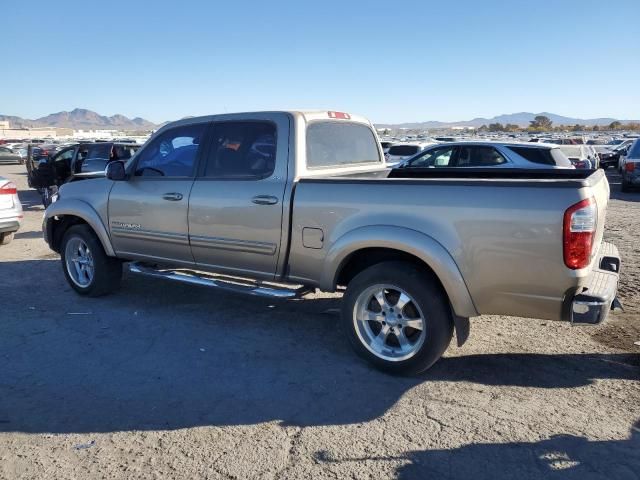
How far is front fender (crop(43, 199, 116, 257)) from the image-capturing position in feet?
19.6

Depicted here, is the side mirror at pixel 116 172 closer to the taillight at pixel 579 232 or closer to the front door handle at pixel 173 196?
the front door handle at pixel 173 196

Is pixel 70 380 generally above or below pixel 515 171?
Result: below

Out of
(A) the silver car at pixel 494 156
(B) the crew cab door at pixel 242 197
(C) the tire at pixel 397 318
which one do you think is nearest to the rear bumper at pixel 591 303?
(C) the tire at pixel 397 318

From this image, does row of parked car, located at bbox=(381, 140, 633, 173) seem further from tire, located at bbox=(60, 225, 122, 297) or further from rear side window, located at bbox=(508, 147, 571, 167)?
tire, located at bbox=(60, 225, 122, 297)

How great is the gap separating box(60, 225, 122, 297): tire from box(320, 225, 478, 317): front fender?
123 inches

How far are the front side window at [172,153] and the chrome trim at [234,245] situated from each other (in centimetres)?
67

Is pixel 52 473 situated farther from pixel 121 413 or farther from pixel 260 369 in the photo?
pixel 260 369

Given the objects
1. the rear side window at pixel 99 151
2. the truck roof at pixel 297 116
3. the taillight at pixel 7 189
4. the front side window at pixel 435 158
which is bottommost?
the taillight at pixel 7 189

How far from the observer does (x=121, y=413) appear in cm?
366

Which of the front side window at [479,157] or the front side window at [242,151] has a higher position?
the front side window at [242,151]

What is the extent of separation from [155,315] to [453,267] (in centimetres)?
325

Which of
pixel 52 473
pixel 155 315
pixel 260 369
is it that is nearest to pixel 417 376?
pixel 260 369

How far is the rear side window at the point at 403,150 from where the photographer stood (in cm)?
1822

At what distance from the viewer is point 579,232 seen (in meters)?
3.39
